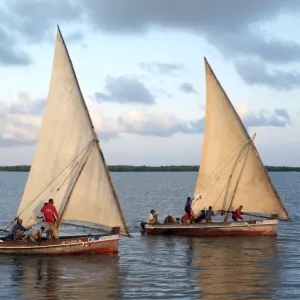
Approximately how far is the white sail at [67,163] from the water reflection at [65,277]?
2.70 metres

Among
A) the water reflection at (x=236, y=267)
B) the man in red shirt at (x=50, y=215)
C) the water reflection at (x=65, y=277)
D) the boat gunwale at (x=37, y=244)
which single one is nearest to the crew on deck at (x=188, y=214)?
the water reflection at (x=236, y=267)

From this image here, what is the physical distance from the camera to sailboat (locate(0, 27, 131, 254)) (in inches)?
1481

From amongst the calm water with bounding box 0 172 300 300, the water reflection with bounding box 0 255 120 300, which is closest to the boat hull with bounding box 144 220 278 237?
the calm water with bounding box 0 172 300 300

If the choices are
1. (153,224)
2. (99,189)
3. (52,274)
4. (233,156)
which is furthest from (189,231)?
(52,274)

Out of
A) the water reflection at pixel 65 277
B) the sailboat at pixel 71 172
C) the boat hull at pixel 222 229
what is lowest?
the water reflection at pixel 65 277

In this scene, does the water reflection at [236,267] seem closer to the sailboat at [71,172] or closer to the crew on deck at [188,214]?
the crew on deck at [188,214]

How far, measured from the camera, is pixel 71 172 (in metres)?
38.4

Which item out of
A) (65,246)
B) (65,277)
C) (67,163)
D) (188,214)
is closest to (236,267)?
(65,277)

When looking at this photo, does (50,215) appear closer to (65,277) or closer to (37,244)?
(37,244)

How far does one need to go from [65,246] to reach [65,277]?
232 inches

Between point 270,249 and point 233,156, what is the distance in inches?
417

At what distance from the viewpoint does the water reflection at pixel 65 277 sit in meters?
27.6

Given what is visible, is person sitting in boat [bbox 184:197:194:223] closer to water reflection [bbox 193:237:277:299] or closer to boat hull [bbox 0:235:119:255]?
water reflection [bbox 193:237:277:299]

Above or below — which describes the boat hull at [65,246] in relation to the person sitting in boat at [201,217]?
below
